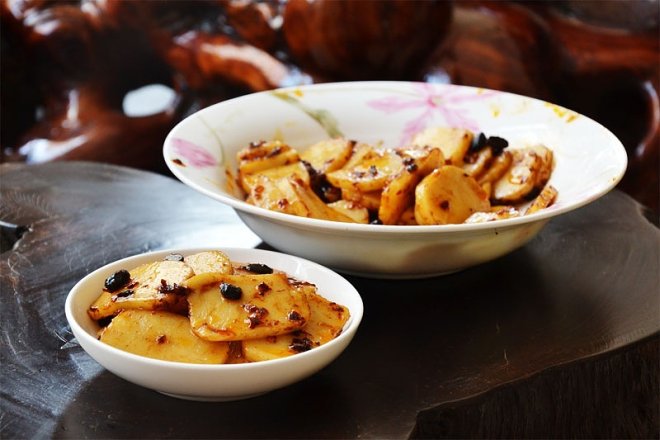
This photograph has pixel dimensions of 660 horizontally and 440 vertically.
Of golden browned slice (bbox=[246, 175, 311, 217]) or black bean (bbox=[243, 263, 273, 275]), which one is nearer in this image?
black bean (bbox=[243, 263, 273, 275])

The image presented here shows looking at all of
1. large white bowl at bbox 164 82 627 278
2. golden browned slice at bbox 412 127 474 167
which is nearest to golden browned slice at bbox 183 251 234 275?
large white bowl at bbox 164 82 627 278

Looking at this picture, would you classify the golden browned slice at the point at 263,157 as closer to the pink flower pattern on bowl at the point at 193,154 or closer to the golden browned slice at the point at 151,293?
the pink flower pattern on bowl at the point at 193,154

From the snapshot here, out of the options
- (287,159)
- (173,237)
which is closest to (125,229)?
(173,237)

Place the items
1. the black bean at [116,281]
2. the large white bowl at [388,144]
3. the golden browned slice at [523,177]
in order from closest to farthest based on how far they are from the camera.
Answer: the black bean at [116,281] < the large white bowl at [388,144] < the golden browned slice at [523,177]

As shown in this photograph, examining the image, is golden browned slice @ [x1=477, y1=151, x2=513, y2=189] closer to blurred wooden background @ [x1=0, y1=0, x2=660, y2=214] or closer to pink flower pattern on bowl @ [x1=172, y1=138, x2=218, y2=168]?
pink flower pattern on bowl @ [x1=172, y1=138, x2=218, y2=168]

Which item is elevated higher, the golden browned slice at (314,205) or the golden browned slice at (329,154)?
the golden browned slice at (314,205)

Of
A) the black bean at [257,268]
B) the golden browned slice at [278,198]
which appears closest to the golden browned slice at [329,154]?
the golden browned slice at [278,198]

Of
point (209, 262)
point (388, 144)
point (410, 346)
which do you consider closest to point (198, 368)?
point (209, 262)

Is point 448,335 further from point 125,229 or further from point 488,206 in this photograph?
point 125,229
